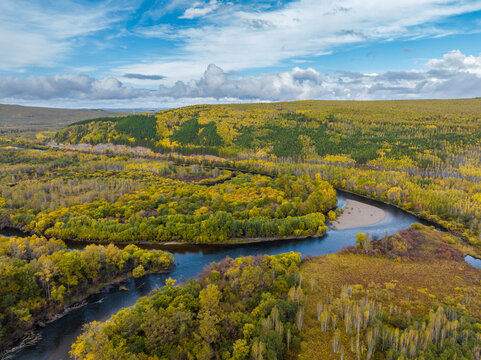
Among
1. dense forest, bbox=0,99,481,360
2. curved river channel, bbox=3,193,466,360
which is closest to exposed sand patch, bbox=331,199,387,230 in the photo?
curved river channel, bbox=3,193,466,360

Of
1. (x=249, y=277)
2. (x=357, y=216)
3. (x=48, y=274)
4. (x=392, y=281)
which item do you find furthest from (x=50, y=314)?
(x=357, y=216)

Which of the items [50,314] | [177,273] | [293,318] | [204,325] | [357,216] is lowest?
[177,273]

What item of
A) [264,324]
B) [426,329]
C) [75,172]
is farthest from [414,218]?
[75,172]

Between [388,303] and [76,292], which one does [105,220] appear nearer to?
[76,292]

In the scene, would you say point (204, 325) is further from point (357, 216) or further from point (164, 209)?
point (357, 216)

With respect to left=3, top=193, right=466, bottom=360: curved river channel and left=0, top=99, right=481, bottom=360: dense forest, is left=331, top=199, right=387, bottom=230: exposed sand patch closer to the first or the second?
left=3, top=193, right=466, bottom=360: curved river channel

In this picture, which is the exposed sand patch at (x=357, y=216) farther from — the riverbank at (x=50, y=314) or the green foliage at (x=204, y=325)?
the riverbank at (x=50, y=314)
